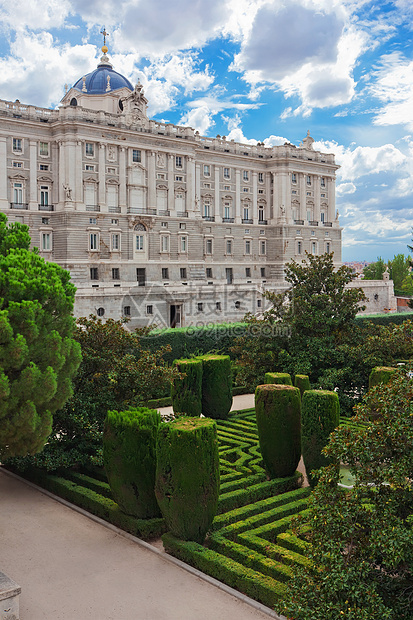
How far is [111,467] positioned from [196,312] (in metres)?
34.9

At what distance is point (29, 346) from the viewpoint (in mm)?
10492

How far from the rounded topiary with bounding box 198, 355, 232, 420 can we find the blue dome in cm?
4269

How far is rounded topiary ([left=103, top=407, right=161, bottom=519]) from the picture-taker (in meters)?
11.2

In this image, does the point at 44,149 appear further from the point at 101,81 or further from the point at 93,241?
the point at 101,81

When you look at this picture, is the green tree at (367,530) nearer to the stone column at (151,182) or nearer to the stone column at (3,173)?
the stone column at (3,173)

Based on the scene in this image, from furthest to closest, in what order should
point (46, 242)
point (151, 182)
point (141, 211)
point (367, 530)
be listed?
point (151, 182), point (141, 211), point (46, 242), point (367, 530)

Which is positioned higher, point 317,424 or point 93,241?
point 93,241

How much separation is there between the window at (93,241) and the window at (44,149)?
771 centimetres

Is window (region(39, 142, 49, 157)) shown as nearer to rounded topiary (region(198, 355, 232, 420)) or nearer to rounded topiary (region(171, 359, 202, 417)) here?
rounded topiary (region(198, 355, 232, 420))

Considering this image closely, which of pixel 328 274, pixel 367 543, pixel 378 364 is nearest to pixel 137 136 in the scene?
pixel 328 274

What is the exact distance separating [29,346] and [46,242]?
38.0 m

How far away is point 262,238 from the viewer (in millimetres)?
63188

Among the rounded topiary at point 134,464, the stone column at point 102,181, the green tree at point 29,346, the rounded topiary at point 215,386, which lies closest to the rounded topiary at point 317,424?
the rounded topiary at point 134,464

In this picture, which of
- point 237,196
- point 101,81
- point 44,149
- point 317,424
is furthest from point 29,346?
point 237,196
